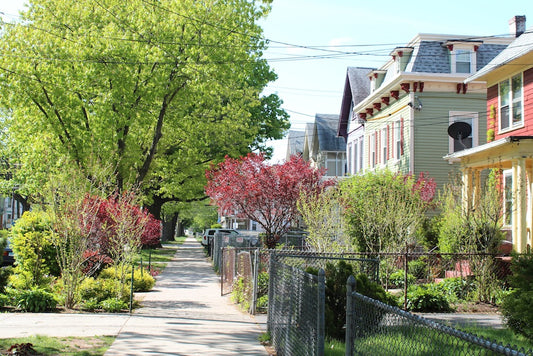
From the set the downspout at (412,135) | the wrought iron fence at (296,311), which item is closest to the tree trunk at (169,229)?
the downspout at (412,135)

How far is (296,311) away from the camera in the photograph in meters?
7.83

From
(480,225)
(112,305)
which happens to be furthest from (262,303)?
(480,225)

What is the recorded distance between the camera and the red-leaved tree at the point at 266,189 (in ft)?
69.8

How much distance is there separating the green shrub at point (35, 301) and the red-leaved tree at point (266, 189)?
9621 millimetres

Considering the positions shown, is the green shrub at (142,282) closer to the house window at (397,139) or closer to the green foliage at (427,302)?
the green foliage at (427,302)

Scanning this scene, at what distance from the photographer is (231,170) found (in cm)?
2186

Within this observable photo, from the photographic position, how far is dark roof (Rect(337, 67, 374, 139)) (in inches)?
1374

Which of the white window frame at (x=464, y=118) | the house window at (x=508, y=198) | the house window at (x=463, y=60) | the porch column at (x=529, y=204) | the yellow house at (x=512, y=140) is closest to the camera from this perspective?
the yellow house at (x=512, y=140)

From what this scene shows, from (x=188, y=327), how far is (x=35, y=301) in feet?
11.1

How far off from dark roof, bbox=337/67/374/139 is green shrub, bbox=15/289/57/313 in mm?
24632

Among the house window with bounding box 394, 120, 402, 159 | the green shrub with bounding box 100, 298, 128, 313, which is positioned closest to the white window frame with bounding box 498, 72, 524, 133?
the house window with bounding box 394, 120, 402, 159

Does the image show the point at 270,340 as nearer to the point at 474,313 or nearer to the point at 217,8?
the point at 474,313

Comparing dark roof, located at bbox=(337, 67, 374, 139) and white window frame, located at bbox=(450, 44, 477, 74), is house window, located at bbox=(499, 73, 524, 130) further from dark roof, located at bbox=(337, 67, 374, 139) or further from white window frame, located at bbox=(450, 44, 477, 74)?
dark roof, located at bbox=(337, 67, 374, 139)

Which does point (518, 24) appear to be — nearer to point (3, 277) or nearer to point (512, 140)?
point (512, 140)
